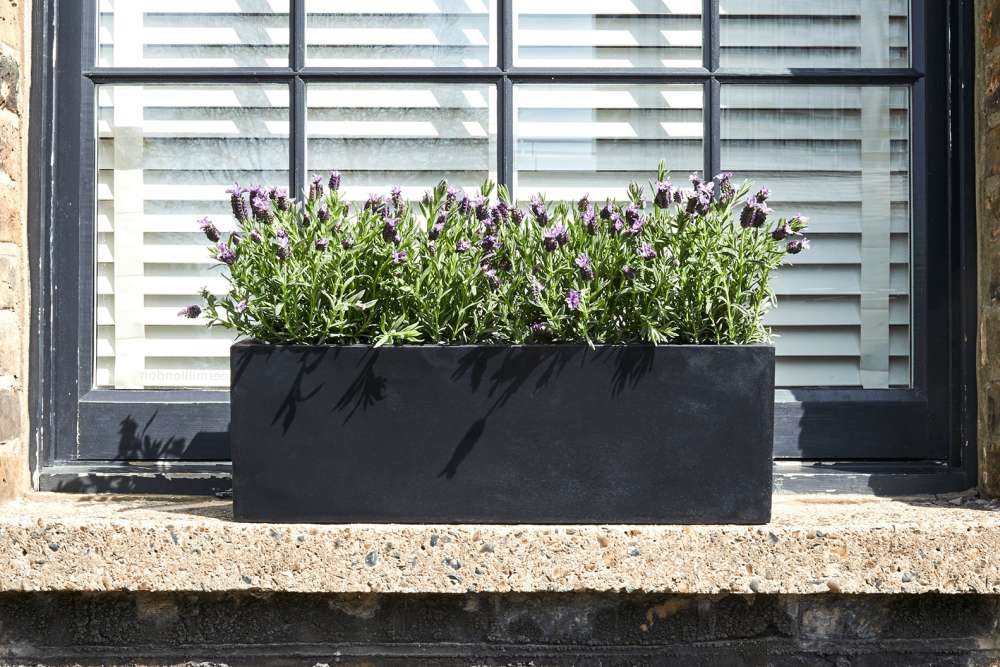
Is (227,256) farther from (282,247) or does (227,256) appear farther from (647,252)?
(647,252)

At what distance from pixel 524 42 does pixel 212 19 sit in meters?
0.64

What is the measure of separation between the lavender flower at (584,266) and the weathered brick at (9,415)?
3.52 ft

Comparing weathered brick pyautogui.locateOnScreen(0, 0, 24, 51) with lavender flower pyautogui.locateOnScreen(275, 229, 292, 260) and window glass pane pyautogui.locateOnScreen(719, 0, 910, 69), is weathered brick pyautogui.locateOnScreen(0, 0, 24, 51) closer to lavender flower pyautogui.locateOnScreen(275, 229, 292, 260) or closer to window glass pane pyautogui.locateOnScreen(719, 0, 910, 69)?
lavender flower pyautogui.locateOnScreen(275, 229, 292, 260)

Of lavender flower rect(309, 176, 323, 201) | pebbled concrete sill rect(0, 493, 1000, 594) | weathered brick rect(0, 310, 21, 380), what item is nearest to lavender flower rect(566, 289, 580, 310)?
pebbled concrete sill rect(0, 493, 1000, 594)

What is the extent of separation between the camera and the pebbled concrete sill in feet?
5.00

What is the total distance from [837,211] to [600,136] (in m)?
0.51

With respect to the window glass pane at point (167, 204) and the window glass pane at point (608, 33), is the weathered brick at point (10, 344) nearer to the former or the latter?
the window glass pane at point (167, 204)

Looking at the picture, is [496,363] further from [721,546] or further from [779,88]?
[779,88]

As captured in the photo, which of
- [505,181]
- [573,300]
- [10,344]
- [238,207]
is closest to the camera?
[573,300]

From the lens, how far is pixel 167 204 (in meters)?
1.93

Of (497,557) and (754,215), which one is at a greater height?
(754,215)

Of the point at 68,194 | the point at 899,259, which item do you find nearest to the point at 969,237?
the point at 899,259

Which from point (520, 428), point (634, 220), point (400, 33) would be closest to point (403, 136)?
point (400, 33)

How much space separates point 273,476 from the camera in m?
1.54
